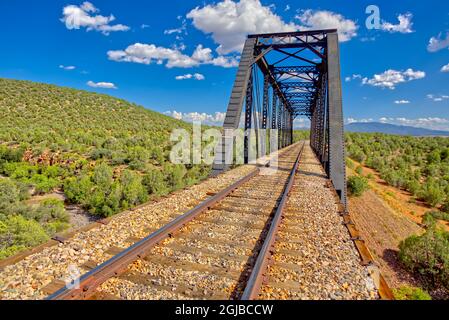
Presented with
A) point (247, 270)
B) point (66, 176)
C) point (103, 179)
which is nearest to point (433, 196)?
point (247, 270)

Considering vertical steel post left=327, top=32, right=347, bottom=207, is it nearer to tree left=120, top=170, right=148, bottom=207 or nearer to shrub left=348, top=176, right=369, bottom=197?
shrub left=348, top=176, right=369, bottom=197

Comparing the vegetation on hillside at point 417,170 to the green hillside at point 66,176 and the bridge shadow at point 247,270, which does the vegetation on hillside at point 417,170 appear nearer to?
the green hillside at point 66,176

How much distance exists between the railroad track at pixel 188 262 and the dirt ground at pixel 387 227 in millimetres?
5225

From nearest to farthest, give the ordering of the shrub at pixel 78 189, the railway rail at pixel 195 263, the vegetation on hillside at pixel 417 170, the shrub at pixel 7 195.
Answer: the railway rail at pixel 195 263 → the shrub at pixel 7 195 → the shrub at pixel 78 189 → the vegetation on hillside at pixel 417 170

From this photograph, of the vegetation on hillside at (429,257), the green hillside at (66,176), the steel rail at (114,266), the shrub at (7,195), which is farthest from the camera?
the shrub at (7,195)

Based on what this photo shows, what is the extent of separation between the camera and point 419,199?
17250 millimetres

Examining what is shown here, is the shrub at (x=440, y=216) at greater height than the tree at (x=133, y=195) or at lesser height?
lesser

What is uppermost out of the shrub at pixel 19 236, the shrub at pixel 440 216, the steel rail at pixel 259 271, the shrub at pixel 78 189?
the steel rail at pixel 259 271

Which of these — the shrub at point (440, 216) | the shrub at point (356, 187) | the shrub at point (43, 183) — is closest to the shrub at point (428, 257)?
the shrub at point (356, 187)

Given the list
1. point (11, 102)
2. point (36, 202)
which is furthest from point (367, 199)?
point (11, 102)

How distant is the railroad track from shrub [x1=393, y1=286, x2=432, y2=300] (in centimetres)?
391

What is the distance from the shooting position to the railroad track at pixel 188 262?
9.54ft

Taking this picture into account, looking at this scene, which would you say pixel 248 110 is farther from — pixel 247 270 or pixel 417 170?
pixel 417 170

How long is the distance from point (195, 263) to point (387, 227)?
1022 centimetres
